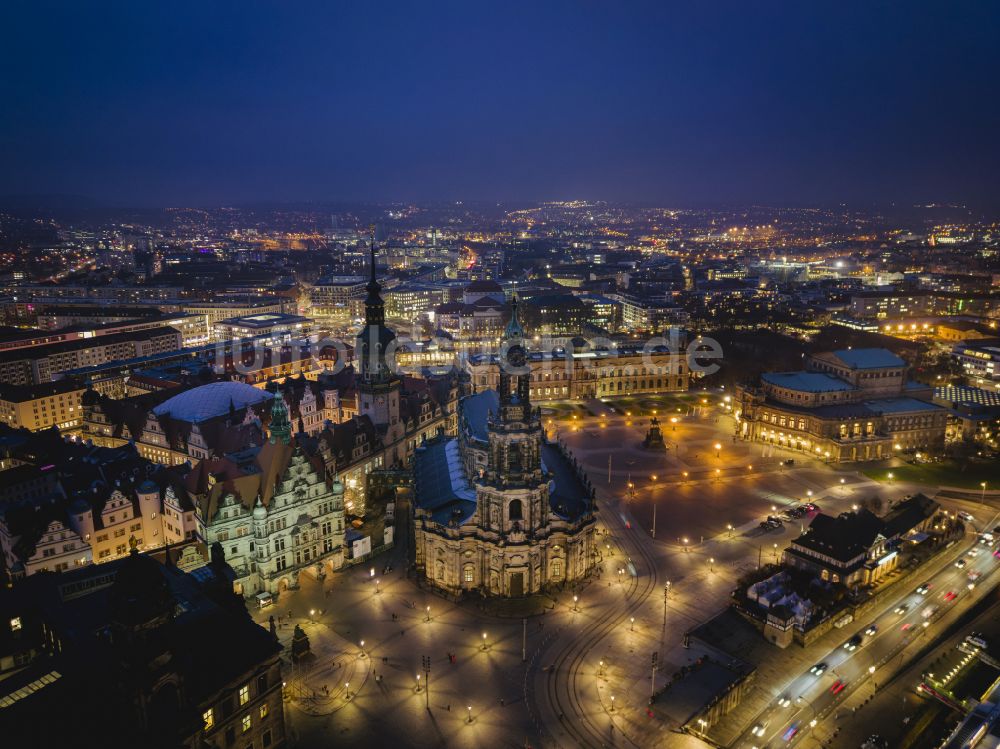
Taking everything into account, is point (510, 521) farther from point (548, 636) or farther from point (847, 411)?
point (847, 411)

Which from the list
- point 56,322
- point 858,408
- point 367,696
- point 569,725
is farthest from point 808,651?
point 56,322

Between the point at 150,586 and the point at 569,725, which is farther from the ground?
the point at 150,586

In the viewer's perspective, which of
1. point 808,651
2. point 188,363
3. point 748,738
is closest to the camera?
point 748,738

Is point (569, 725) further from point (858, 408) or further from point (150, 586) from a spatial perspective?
point (858, 408)

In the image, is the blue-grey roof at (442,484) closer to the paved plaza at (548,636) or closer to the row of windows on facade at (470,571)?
the row of windows on facade at (470,571)

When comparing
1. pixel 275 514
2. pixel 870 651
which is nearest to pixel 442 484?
pixel 275 514

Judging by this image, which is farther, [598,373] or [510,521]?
[598,373]
